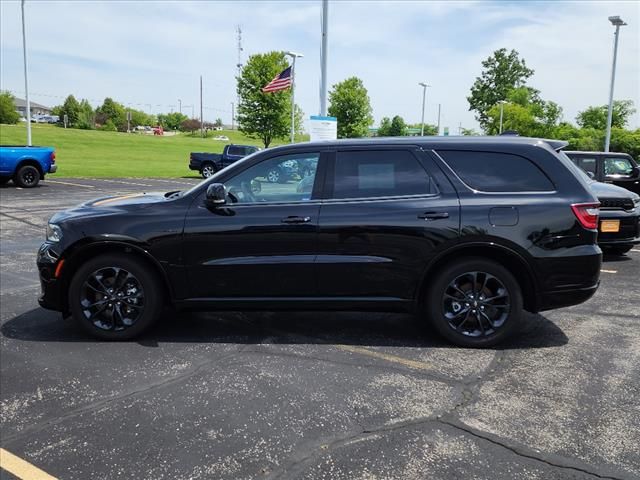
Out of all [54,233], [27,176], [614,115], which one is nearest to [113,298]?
[54,233]

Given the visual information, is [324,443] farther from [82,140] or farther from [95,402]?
[82,140]

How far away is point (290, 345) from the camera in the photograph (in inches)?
186

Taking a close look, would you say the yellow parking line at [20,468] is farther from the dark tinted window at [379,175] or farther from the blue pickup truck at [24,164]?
the blue pickup truck at [24,164]

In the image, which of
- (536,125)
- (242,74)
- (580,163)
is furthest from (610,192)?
(536,125)

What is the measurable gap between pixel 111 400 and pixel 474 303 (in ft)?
9.35

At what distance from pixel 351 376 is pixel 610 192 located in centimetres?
623

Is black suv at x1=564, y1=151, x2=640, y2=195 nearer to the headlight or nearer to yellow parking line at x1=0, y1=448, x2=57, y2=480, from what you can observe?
the headlight

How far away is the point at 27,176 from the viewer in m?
19.4

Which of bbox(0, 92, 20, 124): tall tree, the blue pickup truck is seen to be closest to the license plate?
the blue pickup truck

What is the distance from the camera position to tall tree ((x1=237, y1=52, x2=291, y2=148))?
4150cm

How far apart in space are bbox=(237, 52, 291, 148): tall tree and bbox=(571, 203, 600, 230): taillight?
125 ft

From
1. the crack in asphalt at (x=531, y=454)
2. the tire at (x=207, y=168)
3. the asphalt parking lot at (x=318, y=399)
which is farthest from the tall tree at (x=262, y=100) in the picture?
the crack in asphalt at (x=531, y=454)

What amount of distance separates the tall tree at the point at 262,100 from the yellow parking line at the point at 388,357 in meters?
38.2

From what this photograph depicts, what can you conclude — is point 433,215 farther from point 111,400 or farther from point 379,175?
point 111,400
